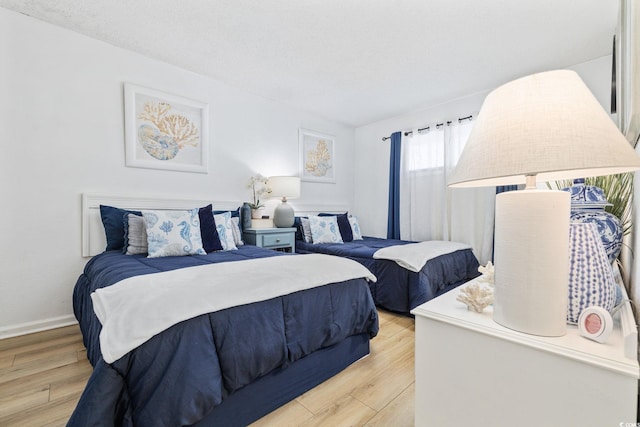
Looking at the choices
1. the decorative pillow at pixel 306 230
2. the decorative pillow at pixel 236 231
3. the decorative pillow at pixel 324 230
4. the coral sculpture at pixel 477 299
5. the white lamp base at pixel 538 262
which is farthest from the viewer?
the decorative pillow at pixel 306 230

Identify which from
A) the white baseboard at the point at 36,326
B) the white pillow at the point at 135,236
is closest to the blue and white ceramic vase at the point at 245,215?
the white pillow at the point at 135,236

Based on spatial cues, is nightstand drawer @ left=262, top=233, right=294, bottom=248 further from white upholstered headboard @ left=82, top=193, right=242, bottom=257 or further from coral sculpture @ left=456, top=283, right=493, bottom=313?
coral sculpture @ left=456, top=283, right=493, bottom=313

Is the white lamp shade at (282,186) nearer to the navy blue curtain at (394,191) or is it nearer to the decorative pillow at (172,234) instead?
the decorative pillow at (172,234)

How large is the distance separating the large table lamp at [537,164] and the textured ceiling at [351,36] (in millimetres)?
1733

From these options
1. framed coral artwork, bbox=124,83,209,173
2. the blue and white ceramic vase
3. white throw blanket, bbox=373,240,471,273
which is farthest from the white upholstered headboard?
white throw blanket, bbox=373,240,471,273

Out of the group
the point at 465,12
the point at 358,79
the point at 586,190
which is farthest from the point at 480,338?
the point at 358,79

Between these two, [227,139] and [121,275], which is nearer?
[121,275]

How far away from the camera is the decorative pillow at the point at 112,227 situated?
7.67 ft

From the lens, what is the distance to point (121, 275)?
148cm

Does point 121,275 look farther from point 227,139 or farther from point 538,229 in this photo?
point 227,139

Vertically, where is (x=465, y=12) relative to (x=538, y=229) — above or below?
above

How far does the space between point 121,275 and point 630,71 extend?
2.29 meters

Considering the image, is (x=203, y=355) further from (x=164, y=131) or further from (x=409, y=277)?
(x=164, y=131)

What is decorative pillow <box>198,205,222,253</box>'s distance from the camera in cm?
241
